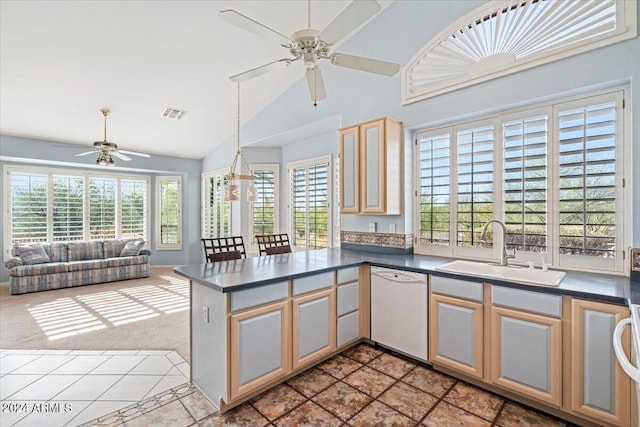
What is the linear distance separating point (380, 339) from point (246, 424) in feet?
4.82

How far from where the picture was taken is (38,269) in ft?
17.4

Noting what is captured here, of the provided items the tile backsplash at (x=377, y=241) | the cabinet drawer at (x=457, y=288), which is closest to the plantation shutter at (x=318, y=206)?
the tile backsplash at (x=377, y=241)

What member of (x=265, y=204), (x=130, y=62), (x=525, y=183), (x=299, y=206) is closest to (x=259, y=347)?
(x=525, y=183)

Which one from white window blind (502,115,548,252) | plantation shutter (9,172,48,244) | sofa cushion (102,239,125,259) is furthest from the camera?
sofa cushion (102,239,125,259)

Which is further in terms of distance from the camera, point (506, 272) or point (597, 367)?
point (506, 272)

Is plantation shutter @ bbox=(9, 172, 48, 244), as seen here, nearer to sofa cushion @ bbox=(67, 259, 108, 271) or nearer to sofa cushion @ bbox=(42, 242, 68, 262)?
sofa cushion @ bbox=(42, 242, 68, 262)

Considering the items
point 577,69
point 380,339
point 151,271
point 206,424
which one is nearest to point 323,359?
point 380,339

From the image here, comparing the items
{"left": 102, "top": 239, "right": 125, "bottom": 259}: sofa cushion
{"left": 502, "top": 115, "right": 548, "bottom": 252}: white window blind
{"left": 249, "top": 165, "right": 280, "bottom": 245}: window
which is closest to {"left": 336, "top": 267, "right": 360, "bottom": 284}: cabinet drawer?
{"left": 502, "top": 115, "right": 548, "bottom": 252}: white window blind

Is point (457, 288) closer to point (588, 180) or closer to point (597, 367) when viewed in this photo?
point (597, 367)

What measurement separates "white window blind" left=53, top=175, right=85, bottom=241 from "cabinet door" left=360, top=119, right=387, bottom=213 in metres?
6.37

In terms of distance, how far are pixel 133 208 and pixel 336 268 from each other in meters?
6.43

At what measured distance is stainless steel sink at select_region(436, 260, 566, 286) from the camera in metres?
2.17

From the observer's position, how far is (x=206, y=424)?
198 centimetres

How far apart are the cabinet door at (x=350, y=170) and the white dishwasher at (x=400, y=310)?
87 cm
